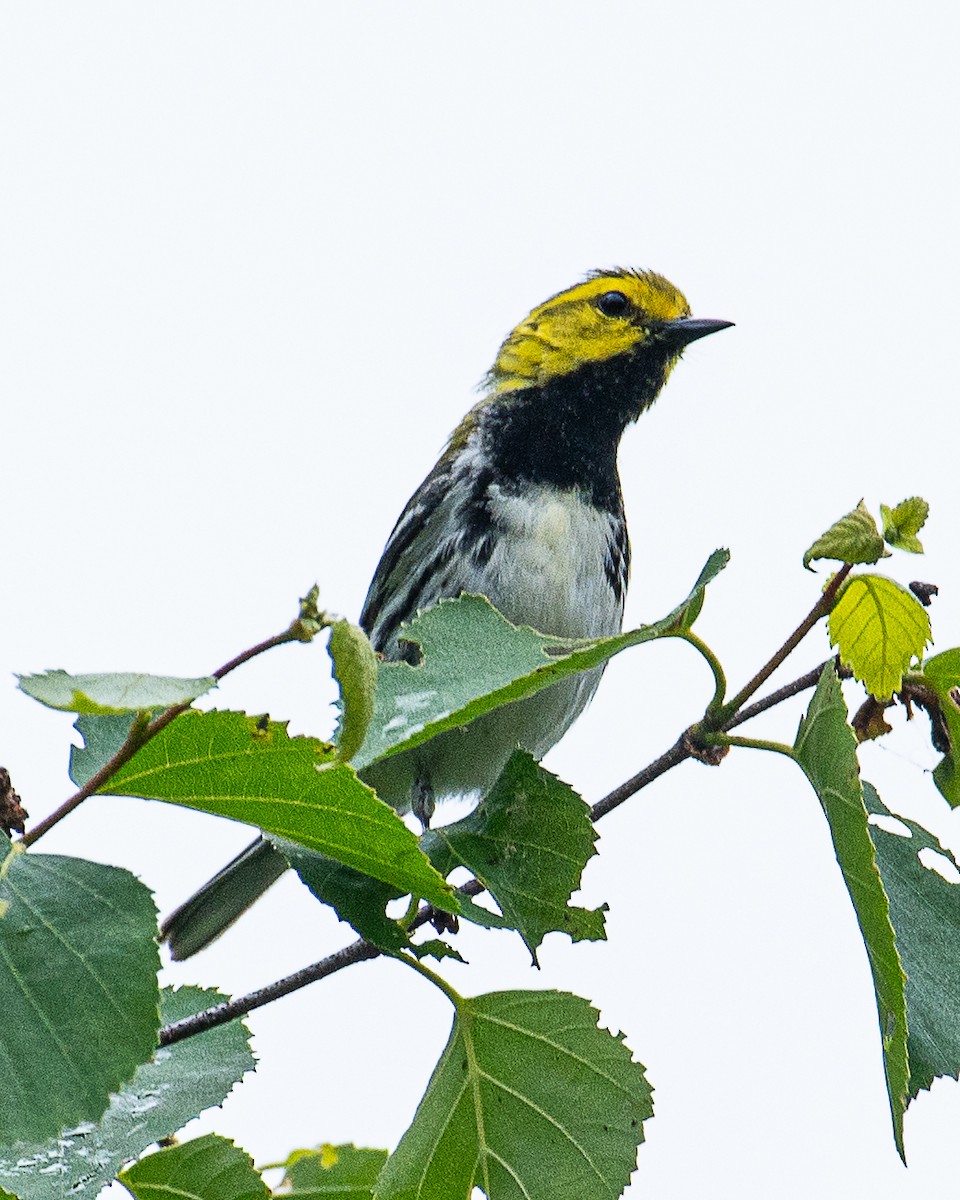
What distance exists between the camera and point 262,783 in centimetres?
175

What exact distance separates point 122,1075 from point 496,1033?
0.77 meters

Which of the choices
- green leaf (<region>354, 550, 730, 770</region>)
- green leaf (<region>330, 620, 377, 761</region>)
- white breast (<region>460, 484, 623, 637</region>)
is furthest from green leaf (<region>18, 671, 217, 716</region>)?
white breast (<region>460, 484, 623, 637</region>)

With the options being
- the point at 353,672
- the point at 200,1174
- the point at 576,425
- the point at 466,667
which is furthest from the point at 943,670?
the point at 576,425

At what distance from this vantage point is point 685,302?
5.65 meters

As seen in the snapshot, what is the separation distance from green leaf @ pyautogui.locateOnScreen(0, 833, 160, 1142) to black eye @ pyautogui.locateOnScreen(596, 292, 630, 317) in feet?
13.8

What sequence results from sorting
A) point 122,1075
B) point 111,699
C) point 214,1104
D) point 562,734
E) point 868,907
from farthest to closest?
point 562,734, point 214,1104, point 868,907, point 122,1075, point 111,699

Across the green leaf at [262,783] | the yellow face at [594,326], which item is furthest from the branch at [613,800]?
the yellow face at [594,326]

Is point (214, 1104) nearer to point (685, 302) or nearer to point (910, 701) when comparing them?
point (910, 701)

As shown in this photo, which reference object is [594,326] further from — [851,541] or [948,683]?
[851,541]

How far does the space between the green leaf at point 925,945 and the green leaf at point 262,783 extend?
2.69ft

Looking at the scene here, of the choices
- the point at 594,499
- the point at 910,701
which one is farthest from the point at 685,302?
the point at 910,701

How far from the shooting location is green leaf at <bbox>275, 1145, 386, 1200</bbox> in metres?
2.60

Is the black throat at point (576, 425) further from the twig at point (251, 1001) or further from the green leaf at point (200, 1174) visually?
the green leaf at point (200, 1174)

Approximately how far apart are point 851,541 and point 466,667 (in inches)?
19.6
